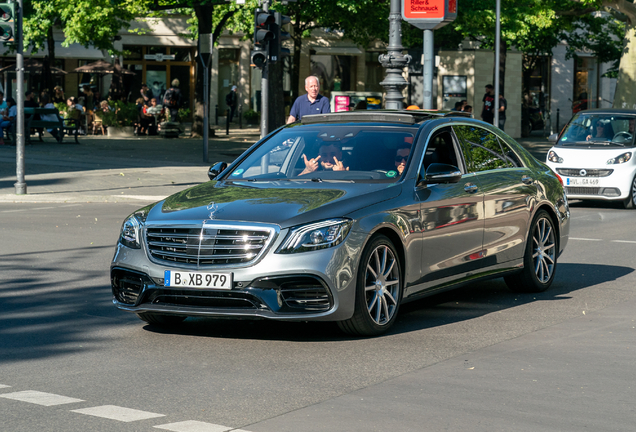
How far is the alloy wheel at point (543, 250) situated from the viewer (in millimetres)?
9125

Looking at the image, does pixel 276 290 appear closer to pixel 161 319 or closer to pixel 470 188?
pixel 161 319

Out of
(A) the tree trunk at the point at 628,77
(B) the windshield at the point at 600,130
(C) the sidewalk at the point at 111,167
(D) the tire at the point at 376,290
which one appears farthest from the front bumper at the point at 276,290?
(A) the tree trunk at the point at 628,77

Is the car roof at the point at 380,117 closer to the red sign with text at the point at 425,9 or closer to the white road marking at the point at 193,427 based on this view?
the white road marking at the point at 193,427

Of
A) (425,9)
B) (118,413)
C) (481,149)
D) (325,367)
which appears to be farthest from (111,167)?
(118,413)

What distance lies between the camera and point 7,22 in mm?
17875

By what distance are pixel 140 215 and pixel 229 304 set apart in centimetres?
99

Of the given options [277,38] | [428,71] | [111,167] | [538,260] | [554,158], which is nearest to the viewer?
[538,260]

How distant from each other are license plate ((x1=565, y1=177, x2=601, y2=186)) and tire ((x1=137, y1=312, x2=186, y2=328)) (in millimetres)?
11538

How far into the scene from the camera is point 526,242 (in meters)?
8.91

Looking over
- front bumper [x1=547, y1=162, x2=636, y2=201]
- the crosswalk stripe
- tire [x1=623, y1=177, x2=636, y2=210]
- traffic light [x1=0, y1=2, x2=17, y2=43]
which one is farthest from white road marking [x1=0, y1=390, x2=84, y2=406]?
tire [x1=623, y1=177, x2=636, y2=210]

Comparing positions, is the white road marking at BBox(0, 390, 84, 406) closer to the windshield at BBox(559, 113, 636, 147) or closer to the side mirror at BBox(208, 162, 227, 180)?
the side mirror at BBox(208, 162, 227, 180)

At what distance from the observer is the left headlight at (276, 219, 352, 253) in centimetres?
652

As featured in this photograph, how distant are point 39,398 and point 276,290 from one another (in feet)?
5.69

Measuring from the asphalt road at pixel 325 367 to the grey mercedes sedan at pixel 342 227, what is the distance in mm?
284
